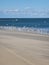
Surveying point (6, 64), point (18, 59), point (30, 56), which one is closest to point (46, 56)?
point (30, 56)

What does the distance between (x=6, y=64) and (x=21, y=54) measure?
7.99 feet

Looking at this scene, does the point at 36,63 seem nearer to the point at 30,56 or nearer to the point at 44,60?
the point at 44,60

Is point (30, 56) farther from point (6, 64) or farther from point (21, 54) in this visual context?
point (6, 64)

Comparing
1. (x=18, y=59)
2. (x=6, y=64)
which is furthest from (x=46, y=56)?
(x=6, y=64)

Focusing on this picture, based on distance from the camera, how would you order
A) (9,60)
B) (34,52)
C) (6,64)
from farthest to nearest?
(34,52) → (9,60) → (6,64)

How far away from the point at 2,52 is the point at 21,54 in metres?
1.31

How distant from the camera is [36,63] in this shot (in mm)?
11281

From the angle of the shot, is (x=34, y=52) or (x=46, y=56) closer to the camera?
(x=46, y=56)

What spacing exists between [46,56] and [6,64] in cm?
274

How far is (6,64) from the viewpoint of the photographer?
36.0 feet

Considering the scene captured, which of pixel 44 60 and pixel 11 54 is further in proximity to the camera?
pixel 11 54

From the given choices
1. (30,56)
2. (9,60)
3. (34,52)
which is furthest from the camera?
(34,52)

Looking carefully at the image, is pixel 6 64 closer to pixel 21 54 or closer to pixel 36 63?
pixel 36 63

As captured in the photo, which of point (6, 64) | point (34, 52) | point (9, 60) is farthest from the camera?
point (34, 52)
